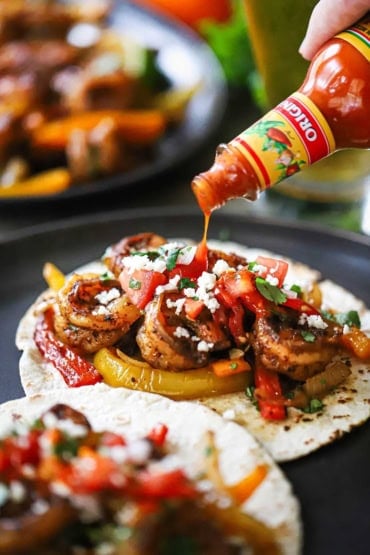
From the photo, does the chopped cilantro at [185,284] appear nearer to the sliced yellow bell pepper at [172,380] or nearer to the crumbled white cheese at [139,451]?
the sliced yellow bell pepper at [172,380]

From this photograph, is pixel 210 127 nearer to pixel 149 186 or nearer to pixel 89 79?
pixel 149 186

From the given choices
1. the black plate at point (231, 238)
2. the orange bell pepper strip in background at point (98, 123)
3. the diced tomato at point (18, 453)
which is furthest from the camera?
the orange bell pepper strip in background at point (98, 123)

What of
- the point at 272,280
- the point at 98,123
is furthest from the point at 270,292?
the point at 98,123

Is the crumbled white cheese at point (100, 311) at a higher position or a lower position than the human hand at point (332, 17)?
lower

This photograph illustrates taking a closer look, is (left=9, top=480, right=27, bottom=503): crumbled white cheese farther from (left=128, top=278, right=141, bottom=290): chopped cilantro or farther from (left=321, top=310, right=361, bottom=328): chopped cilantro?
(left=321, top=310, right=361, bottom=328): chopped cilantro

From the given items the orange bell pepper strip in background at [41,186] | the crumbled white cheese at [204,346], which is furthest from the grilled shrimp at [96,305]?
the orange bell pepper strip in background at [41,186]

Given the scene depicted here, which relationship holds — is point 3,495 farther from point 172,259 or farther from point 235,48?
point 235,48

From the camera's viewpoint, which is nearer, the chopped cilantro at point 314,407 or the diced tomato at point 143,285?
the chopped cilantro at point 314,407

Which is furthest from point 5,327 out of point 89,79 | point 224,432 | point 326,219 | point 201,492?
point 89,79
